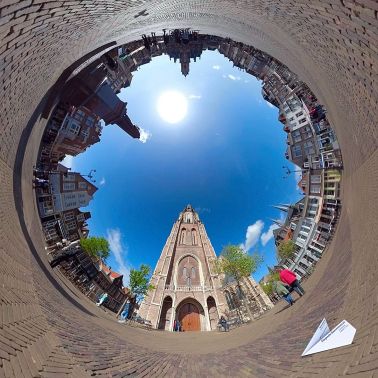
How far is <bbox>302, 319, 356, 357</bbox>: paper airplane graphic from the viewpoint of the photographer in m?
4.26

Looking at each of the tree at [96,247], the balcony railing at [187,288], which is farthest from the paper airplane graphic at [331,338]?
the balcony railing at [187,288]

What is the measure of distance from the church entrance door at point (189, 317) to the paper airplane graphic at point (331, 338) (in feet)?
134

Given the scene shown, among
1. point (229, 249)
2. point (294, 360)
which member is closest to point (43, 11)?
point (294, 360)

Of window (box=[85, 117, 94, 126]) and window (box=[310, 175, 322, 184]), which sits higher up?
window (box=[85, 117, 94, 126])

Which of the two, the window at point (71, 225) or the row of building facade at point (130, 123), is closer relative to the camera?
the row of building facade at point (130, 123)

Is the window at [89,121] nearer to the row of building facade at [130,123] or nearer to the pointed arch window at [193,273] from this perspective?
the row of building facade at [130,123]

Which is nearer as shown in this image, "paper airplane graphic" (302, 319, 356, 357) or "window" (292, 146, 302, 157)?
"paper airplane graphic" (302, 319, 356, 357)

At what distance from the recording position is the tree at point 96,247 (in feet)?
108

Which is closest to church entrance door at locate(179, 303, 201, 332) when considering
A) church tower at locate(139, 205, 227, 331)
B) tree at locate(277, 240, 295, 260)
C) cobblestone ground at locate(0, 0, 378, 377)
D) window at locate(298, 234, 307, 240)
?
church tower at locate(139, 205, 227, 331)

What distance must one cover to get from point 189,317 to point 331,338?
Result: 42168 millimetres

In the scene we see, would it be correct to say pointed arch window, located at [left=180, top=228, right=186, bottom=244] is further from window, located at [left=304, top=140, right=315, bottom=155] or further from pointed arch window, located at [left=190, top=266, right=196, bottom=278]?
window, located at [left=304, top=140, right=315, bottom=155]

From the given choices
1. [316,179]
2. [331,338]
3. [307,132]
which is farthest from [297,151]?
[331,338]

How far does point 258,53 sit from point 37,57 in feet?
142

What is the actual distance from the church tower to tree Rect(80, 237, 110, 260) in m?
12.7
